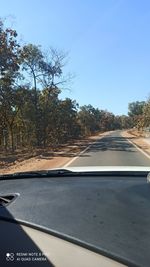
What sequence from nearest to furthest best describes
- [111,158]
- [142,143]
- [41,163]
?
[41,163], [111,158], [142,143]

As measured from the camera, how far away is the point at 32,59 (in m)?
53.0

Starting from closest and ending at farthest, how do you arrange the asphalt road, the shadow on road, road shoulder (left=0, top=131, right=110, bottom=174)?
road shoulder (left=0, top=131, right=110, bottom=174)
the asphalt road
the shadow on road

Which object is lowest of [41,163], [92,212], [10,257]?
[41,163]

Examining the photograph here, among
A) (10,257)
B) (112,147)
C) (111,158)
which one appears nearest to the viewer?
(10,257)

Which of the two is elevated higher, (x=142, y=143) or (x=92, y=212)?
(x=92, y=212)

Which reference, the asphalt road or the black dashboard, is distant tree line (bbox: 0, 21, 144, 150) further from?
the black dashboard

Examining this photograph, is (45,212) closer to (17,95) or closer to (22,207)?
(22,207)

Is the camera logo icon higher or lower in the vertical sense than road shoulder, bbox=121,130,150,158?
higher

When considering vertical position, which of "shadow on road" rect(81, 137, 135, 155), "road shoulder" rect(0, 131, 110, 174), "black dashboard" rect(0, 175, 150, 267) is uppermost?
"black dashboard" rect(0, 175, 150, 267)

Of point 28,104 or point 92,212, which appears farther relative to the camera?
point 28,104

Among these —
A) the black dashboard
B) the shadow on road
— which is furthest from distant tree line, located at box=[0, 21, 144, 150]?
the black dashboard

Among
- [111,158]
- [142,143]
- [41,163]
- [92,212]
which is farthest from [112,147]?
[92,212]

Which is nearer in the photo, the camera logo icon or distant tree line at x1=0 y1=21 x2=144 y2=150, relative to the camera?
the camera logo icon

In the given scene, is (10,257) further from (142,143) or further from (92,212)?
(142,143)
